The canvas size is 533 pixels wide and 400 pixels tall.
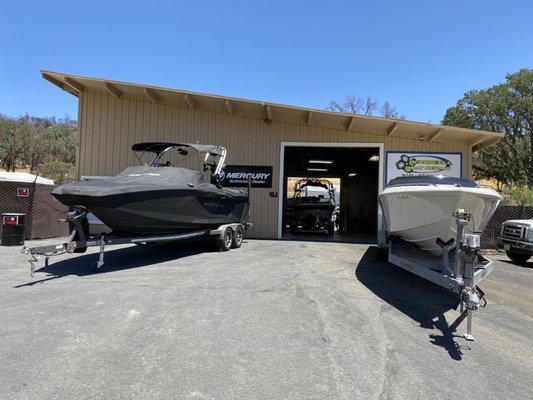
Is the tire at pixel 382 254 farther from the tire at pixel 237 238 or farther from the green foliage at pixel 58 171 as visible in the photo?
the green foliage at pixel 58 171

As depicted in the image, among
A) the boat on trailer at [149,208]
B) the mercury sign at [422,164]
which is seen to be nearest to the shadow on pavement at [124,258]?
the boat on trailer at [149,208]

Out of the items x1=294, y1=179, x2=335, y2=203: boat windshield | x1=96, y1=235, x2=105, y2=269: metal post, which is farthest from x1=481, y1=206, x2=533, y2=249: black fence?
x1=96, y1=235, x2=105, y2=269: metal post

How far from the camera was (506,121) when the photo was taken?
30.4 metres

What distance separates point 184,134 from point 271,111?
118 inches

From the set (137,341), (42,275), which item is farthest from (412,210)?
(42,275)

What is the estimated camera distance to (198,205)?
9203 millimetres

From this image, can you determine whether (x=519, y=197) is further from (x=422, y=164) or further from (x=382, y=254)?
(x=382, y=254)

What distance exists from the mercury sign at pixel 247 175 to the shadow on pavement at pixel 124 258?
3155 mm

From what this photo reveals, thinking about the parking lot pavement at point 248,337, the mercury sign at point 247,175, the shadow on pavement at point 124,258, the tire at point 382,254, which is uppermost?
the mercury sign at point 247,175

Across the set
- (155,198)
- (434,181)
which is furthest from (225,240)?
(434,181)

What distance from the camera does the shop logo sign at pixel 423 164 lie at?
13633 millimetres

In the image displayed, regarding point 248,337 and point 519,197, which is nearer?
point 248,337

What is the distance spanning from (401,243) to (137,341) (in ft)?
18.8

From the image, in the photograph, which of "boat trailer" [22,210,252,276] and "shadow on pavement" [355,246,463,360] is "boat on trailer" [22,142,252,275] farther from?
"shadow on pavement" [355,246,463,360]
